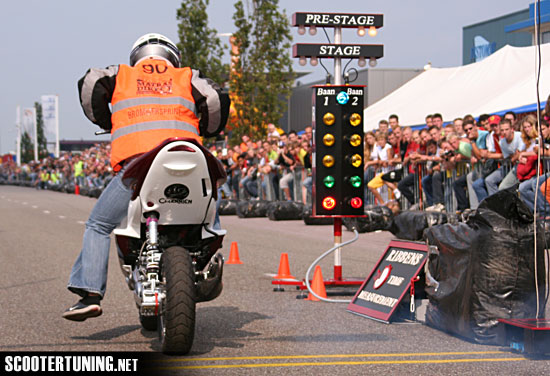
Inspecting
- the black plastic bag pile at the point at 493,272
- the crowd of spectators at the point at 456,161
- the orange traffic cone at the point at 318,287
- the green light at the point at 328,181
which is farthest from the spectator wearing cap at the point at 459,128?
the black plastic bag pile at the point at 493,272

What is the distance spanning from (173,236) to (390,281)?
2326 millimetres

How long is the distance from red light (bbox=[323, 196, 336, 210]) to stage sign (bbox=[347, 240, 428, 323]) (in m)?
1.23

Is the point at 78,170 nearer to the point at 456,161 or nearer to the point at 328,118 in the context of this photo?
the point at 456,161

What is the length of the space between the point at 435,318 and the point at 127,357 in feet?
9.74

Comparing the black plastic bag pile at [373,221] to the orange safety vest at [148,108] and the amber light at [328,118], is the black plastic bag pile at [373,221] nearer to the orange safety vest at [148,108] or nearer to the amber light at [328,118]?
the amber light at [328,118]

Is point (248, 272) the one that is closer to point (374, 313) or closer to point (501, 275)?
point (374, 313)

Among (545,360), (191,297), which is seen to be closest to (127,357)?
(191,297)

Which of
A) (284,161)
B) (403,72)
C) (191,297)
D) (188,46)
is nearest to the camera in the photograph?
(191,297)

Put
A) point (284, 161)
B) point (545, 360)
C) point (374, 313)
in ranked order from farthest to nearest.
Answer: point (284, 161) < point (374, 313) < point (545, 360)

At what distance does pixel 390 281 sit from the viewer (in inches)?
294

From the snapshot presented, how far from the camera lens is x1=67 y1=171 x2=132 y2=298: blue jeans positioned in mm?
5918

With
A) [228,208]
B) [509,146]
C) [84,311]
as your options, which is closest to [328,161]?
[84,311]

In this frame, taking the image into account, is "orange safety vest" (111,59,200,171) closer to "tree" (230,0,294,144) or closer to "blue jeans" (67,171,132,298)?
"blue jeans" (67,171,132,298)

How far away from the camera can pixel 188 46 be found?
133ft
